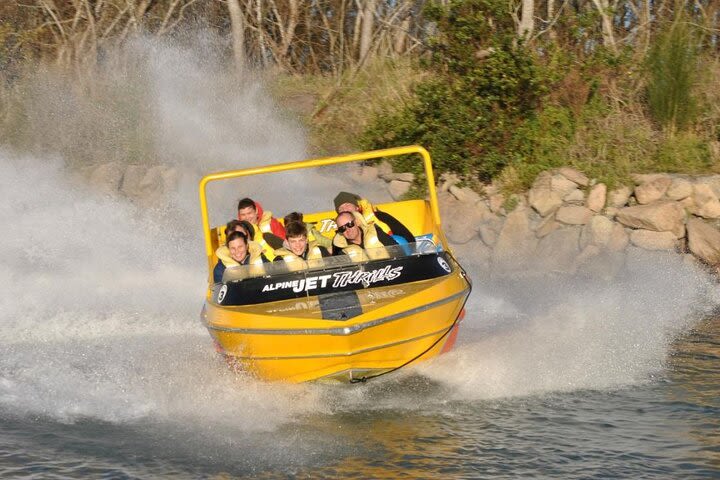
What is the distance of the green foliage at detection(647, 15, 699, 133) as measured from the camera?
44.3 feet

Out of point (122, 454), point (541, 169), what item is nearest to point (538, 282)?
point (541, 169)

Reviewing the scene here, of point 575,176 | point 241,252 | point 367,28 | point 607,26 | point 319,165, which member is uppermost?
point 367,28

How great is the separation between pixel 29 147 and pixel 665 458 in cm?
1220

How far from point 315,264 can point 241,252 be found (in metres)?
0.66

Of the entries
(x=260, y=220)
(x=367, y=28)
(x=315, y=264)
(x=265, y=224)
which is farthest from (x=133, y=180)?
(x=315, y=264)

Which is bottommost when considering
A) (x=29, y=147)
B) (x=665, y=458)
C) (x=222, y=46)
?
(x=665, y=458)

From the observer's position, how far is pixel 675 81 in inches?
534

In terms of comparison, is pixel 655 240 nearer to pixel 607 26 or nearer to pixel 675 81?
pixel 675 81

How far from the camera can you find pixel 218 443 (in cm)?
671

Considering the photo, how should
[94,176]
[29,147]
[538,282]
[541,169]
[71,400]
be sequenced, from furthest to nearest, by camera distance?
[29,147]
[94,176]
[541,169]
[538,282]
[71,400]

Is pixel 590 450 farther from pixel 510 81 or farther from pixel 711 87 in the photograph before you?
pixel 711 87

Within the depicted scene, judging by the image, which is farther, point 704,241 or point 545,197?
point 545,197

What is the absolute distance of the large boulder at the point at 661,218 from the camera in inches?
474

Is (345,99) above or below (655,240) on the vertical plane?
above
